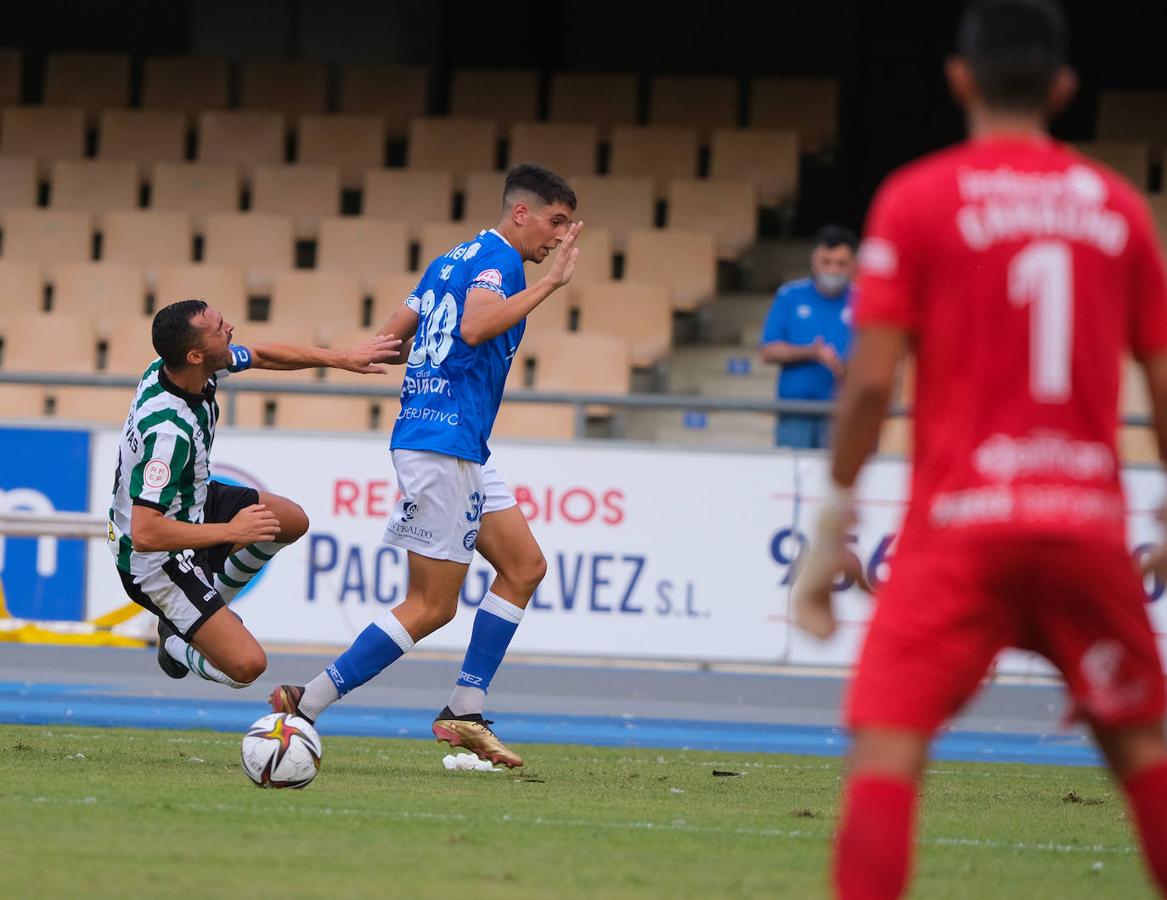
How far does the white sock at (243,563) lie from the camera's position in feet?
25.6

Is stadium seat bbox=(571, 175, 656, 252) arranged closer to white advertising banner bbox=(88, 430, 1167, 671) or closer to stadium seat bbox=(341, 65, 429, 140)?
stadium seat bbox=(341, 65, 429, 140)

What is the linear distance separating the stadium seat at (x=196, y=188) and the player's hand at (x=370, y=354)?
30.6ft

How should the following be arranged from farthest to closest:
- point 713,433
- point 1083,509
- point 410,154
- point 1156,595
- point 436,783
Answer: point 410,154, point 713,433, point 1156,595, point 436,783, point 1083,509

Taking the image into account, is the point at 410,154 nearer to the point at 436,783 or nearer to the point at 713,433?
the point at 713,433

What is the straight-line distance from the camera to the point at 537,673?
11.5 meters

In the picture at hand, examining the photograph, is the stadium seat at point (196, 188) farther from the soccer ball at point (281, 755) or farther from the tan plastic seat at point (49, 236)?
the soccer ball at point (281, 755)

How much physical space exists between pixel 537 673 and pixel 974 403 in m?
8.20

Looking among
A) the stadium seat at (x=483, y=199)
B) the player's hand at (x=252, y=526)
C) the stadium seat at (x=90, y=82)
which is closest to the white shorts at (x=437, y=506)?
the player's hand at (x=252, y=526)

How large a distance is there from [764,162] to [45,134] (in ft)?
21.3

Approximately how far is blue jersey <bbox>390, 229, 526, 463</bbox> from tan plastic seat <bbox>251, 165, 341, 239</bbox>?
9.10m

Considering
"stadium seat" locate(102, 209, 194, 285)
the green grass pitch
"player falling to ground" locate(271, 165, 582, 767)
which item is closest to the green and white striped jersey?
"player falling to ground" locate(271, 165, 582, 767)

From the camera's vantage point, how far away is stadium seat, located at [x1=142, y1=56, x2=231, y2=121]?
1742 cm

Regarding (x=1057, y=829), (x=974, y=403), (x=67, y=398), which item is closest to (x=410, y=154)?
(x=67, y=398)

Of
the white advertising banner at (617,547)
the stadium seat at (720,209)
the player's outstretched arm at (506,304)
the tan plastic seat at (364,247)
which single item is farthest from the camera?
the stadium seat at (720,209)
